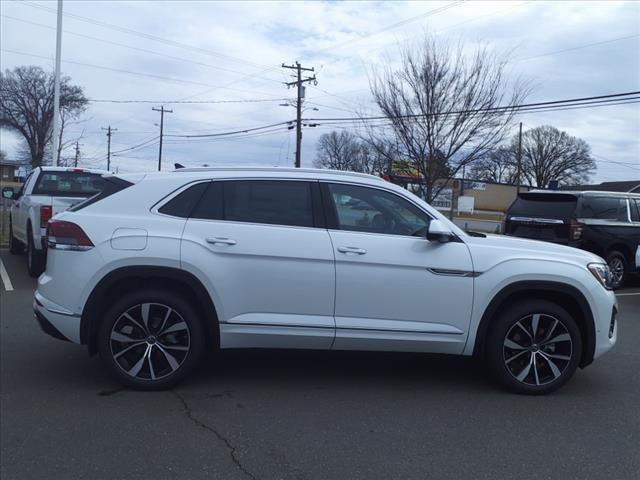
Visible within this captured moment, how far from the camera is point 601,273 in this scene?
16.5 feet

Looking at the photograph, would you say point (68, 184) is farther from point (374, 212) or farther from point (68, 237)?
point (374, 212)

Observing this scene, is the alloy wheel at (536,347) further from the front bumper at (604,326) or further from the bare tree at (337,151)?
the bare tree at (337,151)

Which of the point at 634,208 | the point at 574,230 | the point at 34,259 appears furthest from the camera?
the point at 634,208

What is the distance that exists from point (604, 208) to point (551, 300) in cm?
744

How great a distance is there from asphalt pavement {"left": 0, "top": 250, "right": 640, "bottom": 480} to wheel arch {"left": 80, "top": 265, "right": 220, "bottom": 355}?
533 millimetres

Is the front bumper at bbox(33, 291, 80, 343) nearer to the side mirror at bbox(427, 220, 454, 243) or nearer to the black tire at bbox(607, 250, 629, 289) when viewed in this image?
the side mirror at bbox(427, 220, 454, 243)

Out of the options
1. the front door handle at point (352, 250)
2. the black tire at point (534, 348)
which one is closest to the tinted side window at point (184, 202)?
the front door handle at point (352, 250)

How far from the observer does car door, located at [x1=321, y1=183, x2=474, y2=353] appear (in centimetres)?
468

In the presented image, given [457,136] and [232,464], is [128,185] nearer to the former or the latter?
[232,464]

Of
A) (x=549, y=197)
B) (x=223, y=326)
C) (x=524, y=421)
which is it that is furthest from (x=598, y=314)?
(x=549, y=197)

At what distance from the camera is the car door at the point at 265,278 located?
182 inches

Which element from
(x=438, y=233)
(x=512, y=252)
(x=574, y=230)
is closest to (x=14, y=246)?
(x=574, y=230)

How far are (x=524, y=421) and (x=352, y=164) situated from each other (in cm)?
5972

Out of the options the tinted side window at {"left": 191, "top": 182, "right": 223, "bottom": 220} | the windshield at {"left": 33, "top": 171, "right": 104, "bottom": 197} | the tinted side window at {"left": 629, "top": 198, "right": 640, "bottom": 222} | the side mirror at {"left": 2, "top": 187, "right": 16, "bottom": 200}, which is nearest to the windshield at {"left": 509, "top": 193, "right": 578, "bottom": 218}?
the tinted side window at {"left": 629, "top": 198, "right": 640, "bottom": 222}
